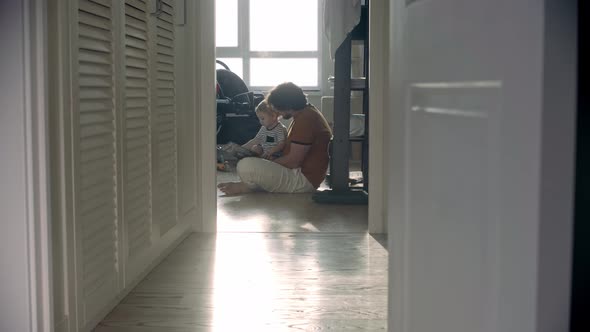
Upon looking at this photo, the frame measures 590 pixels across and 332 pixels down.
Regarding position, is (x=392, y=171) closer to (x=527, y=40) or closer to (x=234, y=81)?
(x=527, y=40)

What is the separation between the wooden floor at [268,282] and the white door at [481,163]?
0.84m

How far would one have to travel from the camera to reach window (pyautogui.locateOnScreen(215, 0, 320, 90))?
8375mm

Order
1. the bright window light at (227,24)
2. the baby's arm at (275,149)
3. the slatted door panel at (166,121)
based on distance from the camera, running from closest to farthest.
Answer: the slatted door panel at (166,121)
the baby's arm at (275,149)
the bright window light at (227,24)

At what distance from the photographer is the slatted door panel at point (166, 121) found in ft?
8.89

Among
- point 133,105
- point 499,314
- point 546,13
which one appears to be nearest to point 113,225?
point 133,105

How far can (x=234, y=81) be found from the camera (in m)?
6.97

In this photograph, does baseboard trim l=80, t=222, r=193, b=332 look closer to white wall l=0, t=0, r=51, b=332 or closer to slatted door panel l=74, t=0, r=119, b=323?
slatted door panel l=74, t=0, r=119, b=323

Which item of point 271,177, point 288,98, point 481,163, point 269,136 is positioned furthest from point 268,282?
point 269,136

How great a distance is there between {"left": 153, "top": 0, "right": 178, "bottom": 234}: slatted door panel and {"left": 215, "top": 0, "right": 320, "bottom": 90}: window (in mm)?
5497

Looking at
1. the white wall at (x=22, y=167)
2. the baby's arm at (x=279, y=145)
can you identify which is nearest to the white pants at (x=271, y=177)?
the baby's arm at (x=279, y=145)

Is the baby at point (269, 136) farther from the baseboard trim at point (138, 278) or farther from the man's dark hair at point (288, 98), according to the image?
the baseboard trim at point (138, 278)

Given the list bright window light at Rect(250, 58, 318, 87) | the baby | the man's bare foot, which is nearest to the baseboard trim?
the man's bare foot

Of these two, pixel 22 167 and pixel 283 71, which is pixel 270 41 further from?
pixel 22 167

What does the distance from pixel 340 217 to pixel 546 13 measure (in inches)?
126
